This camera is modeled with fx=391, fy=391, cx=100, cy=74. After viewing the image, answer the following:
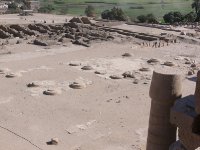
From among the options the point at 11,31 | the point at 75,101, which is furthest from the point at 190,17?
the point at 75,101

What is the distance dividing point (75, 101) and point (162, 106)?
1128 centimetres

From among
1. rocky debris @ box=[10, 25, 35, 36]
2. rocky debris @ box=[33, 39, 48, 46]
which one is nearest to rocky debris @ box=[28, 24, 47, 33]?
rocky debris @ box=[10, 25, 35, 36]

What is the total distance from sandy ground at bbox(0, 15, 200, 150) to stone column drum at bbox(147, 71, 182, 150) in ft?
2.72

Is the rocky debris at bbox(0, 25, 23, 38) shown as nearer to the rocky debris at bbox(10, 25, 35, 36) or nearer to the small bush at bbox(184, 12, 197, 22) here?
the rocky debris at bbox(10, 25, 35, 36)

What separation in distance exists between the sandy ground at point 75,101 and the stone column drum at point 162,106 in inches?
32.7

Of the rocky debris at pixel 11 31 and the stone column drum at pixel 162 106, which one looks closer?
the stone column drum at pixel 162 106

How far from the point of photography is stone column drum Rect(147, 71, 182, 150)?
10.3m

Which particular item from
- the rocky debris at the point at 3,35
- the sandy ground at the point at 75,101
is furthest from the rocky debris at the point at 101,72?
the rocky debris at the point at 3,35

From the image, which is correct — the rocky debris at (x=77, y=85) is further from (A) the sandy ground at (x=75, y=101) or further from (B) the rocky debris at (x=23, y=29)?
(B) the rocky debris at (x=23, y=29)

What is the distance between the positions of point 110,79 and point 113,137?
9787 mm

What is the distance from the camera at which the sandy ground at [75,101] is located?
53.7 ft

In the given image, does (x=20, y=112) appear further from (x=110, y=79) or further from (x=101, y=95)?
(x=110, y=79)

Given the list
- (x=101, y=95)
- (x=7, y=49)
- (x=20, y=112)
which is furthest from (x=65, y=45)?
(x=20, y=112)

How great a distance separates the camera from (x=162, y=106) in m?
10.5
